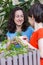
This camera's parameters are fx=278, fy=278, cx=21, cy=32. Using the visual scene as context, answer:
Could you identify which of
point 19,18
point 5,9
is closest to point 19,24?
point 19,18

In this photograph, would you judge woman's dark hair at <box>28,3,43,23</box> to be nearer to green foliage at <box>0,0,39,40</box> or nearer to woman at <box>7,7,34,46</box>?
woman at <box>7,7,34,46</box>

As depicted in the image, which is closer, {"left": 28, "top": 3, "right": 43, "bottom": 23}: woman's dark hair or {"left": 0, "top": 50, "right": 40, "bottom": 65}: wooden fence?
{"left": 0, "top": 50, "right": 40, "bottom": 65}: wooden fence

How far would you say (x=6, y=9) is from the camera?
231 inches

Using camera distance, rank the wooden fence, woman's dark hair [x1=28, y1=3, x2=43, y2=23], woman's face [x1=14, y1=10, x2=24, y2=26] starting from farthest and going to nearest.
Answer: woman's face [x1=14, y1=10, x2=24, y2=26] → woman's dark hair [x1=28, y1=3, x2=43, y2=23] → the wooden fence

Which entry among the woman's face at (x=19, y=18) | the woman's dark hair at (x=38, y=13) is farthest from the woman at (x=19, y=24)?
the woman's dark hair at (x=38, y=13)

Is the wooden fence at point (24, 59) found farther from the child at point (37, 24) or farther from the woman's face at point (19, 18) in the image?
the woman's face at point (19, 18)

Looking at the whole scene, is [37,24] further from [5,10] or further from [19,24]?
[5,10]

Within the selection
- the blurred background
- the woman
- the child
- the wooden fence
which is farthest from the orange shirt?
the blurred background

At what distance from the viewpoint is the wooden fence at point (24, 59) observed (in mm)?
2404

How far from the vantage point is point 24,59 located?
2.51 metres

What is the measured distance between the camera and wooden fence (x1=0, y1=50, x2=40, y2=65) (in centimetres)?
240

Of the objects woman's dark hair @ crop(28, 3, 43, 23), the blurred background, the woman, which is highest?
the blurred background

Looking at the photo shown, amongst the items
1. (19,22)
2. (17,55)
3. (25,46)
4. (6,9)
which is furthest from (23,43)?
(6,9)

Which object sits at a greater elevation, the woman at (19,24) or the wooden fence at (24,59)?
the woman at (19,24)
